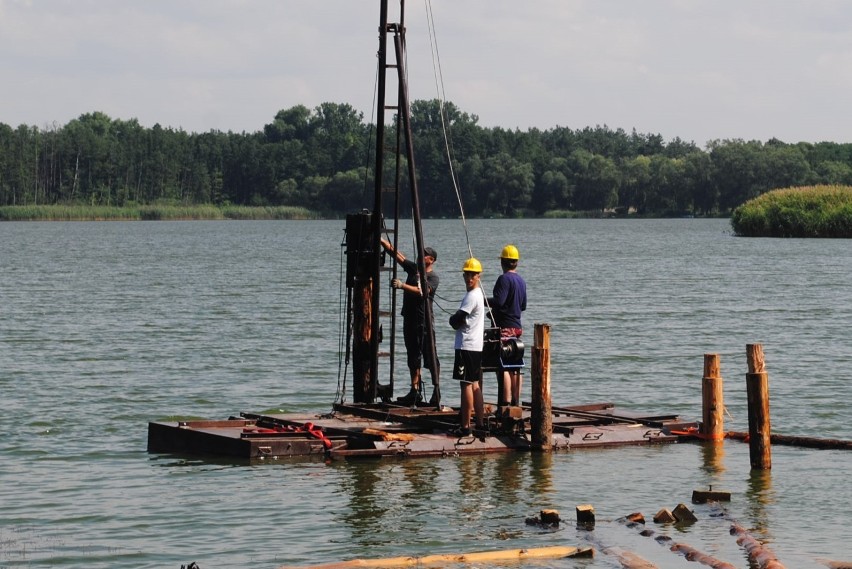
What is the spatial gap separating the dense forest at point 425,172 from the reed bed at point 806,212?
62.2 meters

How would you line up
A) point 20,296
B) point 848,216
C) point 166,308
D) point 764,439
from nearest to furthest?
point 764,439 → point 166,308 → point 20,296 → point 848,216

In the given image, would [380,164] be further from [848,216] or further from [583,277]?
[848,216]

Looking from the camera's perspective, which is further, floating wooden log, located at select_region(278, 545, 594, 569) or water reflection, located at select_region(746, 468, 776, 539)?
water reflection, located at select_region(746, 468, 776, 539)

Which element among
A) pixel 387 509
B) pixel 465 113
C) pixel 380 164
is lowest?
pixel 387 509

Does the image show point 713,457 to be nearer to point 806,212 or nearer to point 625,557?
point 625,557

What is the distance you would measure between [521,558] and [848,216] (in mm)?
78760

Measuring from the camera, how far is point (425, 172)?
578 feet

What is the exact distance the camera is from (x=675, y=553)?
12.9 meters

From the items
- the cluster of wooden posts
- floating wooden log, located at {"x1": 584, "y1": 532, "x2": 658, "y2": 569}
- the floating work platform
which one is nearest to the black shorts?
the cluster of wooden posts

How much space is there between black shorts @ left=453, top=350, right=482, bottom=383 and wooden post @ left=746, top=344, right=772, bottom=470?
3.04 metres

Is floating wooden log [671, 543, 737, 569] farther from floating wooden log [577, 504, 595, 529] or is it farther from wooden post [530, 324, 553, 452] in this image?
wooden post [530, 324, 553, 452]

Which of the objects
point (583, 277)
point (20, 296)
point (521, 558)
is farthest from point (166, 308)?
point (521, 558)

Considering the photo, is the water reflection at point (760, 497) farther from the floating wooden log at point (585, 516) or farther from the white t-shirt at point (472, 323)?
the white t-shirt at point (472, 323)

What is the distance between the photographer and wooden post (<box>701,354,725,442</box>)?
18406mm
